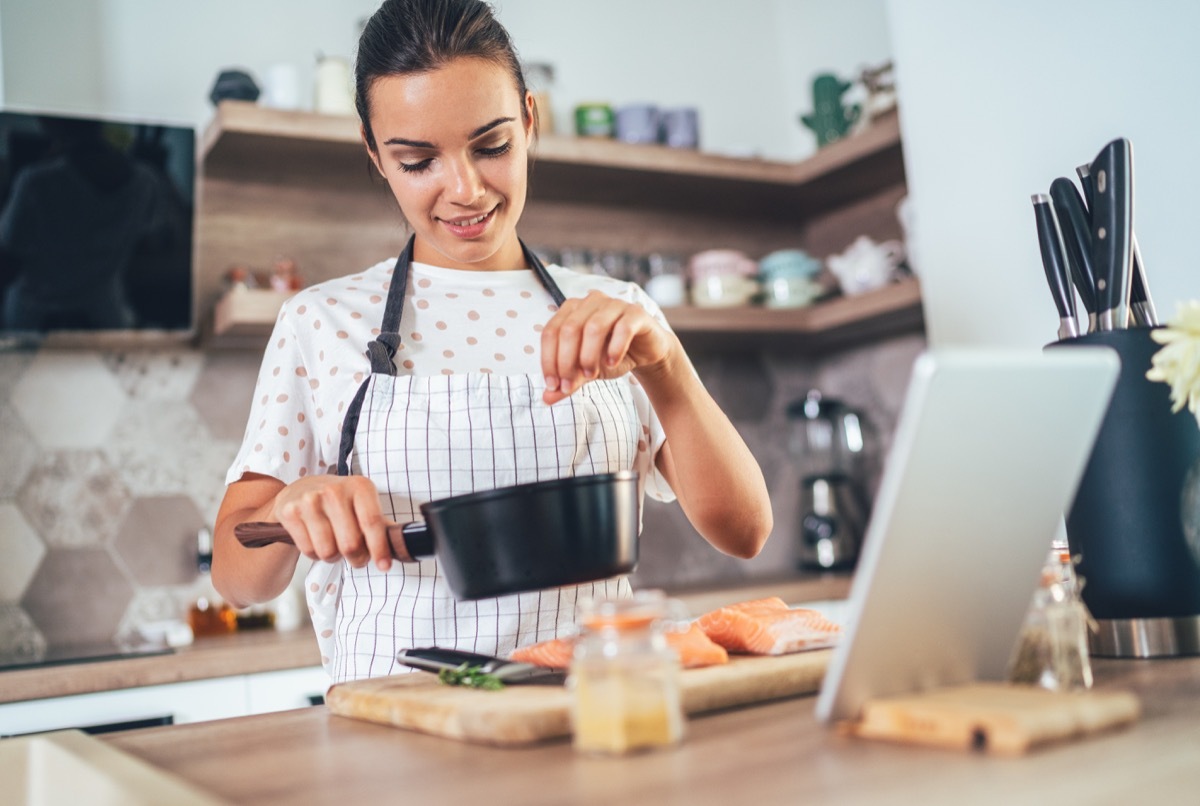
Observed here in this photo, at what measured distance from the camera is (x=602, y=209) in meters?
3.15

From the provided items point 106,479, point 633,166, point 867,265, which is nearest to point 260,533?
point 106,479

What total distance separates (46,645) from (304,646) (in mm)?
660

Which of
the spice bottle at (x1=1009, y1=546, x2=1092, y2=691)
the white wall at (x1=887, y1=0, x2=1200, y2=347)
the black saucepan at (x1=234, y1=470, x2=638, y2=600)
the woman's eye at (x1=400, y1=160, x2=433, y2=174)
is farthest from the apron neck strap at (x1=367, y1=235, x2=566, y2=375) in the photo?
the white wall at (x1=887, y1=0, x2=1200, y2=347)

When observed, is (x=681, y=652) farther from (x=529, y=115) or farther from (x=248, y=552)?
(x=529, y=115)

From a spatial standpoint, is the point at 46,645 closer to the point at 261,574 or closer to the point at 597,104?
the point at 261,574

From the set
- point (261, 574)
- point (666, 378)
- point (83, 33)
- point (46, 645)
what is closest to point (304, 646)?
point (46, 645)

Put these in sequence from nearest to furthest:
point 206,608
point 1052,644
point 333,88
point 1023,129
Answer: point 1052,644 < point 1023,129 < point 206,608 < point 333,88

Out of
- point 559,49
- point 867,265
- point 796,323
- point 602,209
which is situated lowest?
point 796,323

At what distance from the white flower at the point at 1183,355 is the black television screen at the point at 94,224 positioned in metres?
2.04

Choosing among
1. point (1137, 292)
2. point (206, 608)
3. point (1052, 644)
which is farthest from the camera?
point (206, 608)

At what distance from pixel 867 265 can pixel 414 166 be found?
1841 mm

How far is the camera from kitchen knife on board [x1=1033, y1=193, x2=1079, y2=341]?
1.00m

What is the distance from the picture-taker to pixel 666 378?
44.2 inches

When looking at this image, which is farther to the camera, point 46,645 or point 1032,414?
point 46,645
